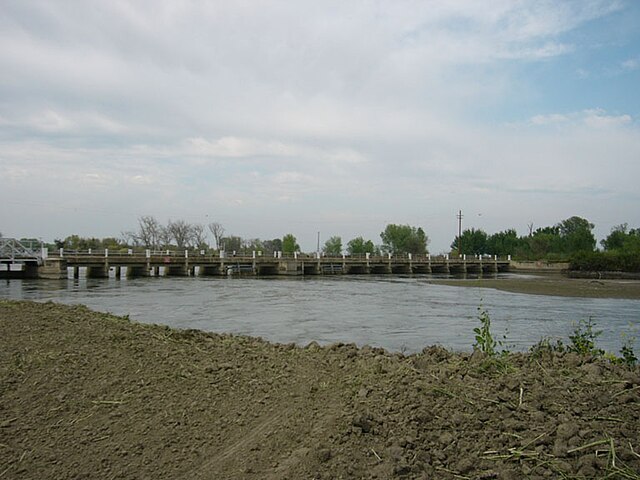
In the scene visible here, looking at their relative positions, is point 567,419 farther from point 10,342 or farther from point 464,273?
point 464,273

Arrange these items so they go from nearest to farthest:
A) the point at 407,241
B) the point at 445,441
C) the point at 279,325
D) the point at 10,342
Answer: the point at 445,441, the point at 10,342, the point at 279,325, the point at 407,241

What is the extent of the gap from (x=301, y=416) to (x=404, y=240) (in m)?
124

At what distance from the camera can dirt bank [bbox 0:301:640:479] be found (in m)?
3.70

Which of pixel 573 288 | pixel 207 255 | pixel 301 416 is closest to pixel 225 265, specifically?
pixel 207 255

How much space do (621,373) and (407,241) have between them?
12251 cm

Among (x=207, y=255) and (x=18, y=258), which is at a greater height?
(x=207, y=255)

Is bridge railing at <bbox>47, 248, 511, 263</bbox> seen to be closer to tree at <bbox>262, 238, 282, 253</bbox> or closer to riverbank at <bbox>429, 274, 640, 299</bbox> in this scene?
riverbank at <bbox>429, 274, 640, 299</bbox>

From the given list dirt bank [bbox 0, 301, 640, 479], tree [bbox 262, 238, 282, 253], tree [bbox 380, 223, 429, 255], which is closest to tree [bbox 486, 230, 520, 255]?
tree [bbox 380, 223, 429, 255]

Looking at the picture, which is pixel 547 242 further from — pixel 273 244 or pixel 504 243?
pixel 273 244

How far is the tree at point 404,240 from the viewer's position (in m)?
126

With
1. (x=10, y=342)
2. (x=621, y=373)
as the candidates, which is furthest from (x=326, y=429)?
(x=10, y=342)

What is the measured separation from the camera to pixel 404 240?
12662cm

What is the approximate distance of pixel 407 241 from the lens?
12625cm

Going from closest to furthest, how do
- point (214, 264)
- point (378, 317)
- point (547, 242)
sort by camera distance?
point (378, 317) < point (214, 264) < point (547, 242)
